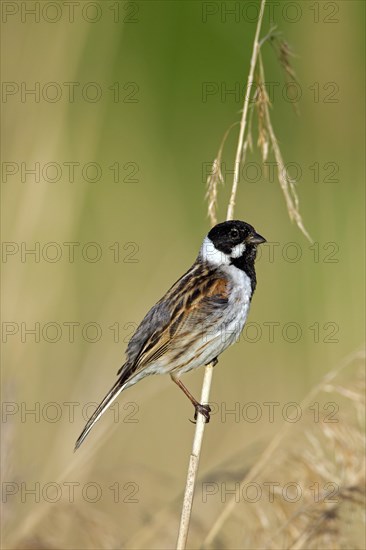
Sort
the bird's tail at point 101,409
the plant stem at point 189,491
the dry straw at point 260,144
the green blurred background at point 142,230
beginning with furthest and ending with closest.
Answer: the green blurred background at point 142,230 → the bird's tail at point 101,409 → the dry straw at point 260,144 → the plant stem at point 189,491

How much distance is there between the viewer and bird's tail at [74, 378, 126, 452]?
10.0ft

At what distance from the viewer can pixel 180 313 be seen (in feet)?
11.5

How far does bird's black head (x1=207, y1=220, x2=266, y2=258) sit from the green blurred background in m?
0.61

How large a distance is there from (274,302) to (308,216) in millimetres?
792

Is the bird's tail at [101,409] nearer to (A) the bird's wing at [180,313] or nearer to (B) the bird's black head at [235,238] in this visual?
(A) the bird's wing at [180,313]

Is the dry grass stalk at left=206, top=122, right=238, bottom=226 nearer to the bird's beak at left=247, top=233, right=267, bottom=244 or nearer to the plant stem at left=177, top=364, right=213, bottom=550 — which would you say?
the bird's beak at left=247, top=233, right=267, bottom=244

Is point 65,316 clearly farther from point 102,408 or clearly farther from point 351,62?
point 351,62

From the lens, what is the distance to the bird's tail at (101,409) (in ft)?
10.0

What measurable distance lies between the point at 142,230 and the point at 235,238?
179cm

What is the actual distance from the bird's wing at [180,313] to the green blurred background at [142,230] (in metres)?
A: 0.17

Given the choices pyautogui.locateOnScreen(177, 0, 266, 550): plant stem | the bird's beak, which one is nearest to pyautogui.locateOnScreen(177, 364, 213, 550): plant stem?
pyautogui.locateOnScreen(177, 0, 266, 550): plant stem

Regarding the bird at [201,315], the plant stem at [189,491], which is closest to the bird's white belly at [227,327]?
the bird at [201,315]

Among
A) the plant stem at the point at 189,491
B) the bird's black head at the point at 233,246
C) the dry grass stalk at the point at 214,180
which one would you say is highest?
the dry grass stalk at the point at 214,180

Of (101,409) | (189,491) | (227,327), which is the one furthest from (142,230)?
(189,491)
